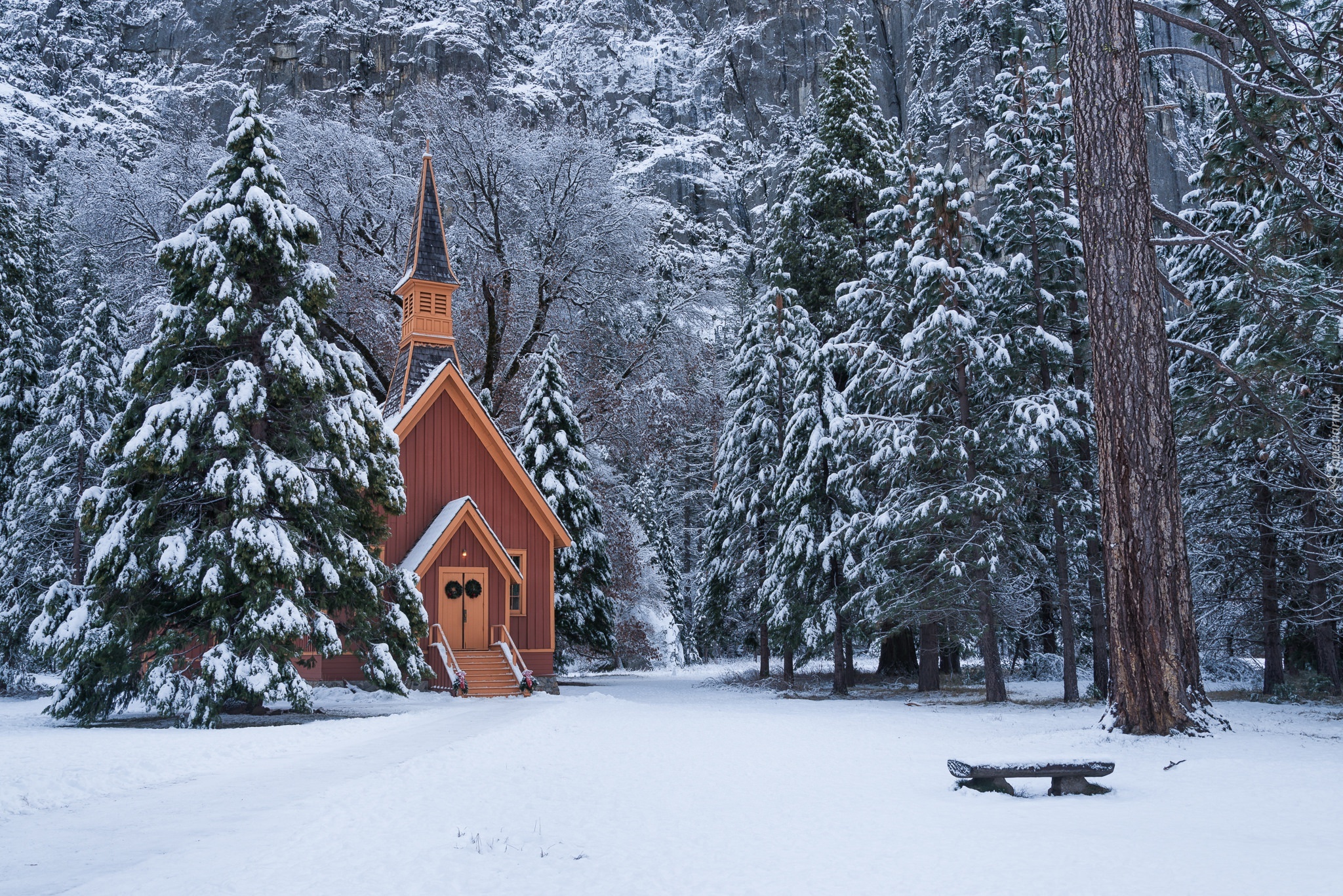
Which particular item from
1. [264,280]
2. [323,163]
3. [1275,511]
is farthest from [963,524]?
[323,163]

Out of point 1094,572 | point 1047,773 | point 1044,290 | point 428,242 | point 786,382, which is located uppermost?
point 428,242

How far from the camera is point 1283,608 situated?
17922 mm

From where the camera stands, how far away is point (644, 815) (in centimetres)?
680

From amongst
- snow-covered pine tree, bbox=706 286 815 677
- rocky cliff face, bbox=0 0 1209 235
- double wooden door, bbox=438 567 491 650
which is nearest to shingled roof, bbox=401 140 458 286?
double wooden door, bbox=438 567 491 650

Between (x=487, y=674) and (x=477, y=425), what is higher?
(x=477, y=425)

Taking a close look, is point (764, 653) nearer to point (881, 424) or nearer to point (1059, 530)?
point (881, 424)

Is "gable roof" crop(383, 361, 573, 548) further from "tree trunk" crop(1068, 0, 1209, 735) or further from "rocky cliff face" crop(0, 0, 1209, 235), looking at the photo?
"rocky cliff face" crop(0, 0, 1209, 235)

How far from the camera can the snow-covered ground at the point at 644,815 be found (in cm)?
486

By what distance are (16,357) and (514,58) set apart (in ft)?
268

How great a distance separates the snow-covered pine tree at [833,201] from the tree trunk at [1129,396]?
594 inches

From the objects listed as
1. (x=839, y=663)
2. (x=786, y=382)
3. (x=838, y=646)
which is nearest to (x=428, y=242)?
(x=786, y=382)

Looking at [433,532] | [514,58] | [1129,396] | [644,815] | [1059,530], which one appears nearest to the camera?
[644,815]

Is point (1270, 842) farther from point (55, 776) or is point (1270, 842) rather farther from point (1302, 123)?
point (1302, 123)

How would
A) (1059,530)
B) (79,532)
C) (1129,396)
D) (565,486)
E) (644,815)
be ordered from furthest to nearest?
(565,486), (79,532), (1059,530), (1129,396), (644,815)
